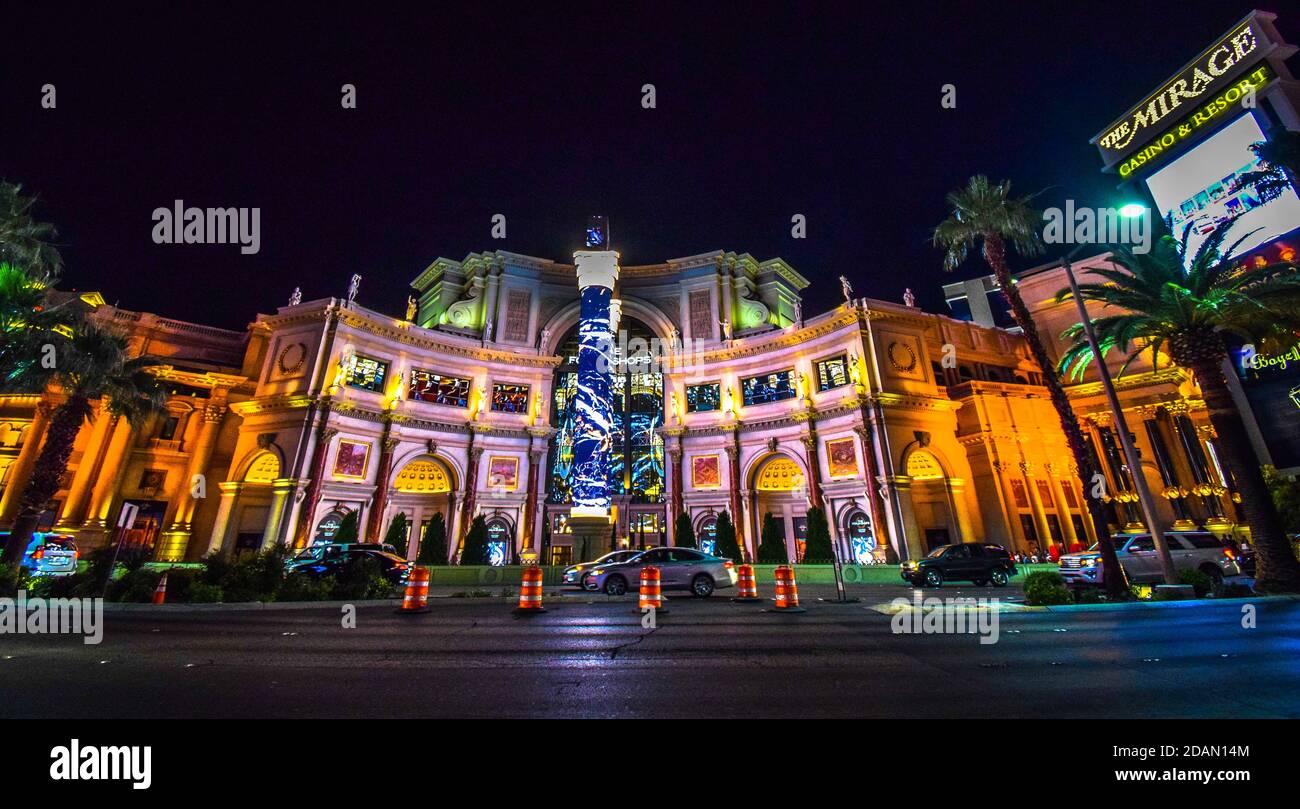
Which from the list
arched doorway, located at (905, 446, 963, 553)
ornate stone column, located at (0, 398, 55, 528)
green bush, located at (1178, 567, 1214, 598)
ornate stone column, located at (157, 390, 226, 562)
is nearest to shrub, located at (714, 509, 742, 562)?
arched doorway, located at (905, 446, 963, 553)

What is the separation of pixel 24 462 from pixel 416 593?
1418 inches

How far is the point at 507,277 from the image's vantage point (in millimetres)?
43094

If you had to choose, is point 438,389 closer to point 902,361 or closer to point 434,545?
point 434,545

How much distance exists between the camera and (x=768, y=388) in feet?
126

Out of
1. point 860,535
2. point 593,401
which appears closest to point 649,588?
point 593,401

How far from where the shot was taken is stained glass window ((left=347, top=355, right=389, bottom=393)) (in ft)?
111

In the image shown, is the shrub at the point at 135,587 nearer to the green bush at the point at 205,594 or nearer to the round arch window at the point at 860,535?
the green bush at the point at 205,594

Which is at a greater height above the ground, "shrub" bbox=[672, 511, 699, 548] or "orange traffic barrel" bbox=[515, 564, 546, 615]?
"shrub" bbox=[672, 511, 699, 548]

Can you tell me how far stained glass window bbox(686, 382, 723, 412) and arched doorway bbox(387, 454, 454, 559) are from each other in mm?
18665

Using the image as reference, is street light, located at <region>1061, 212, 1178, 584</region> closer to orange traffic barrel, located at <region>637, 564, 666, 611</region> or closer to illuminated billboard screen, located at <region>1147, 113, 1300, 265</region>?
orange traffic barrel, located at <region>637, 564, 666, 611</region>

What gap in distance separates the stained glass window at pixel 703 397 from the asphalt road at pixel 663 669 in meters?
29.4
